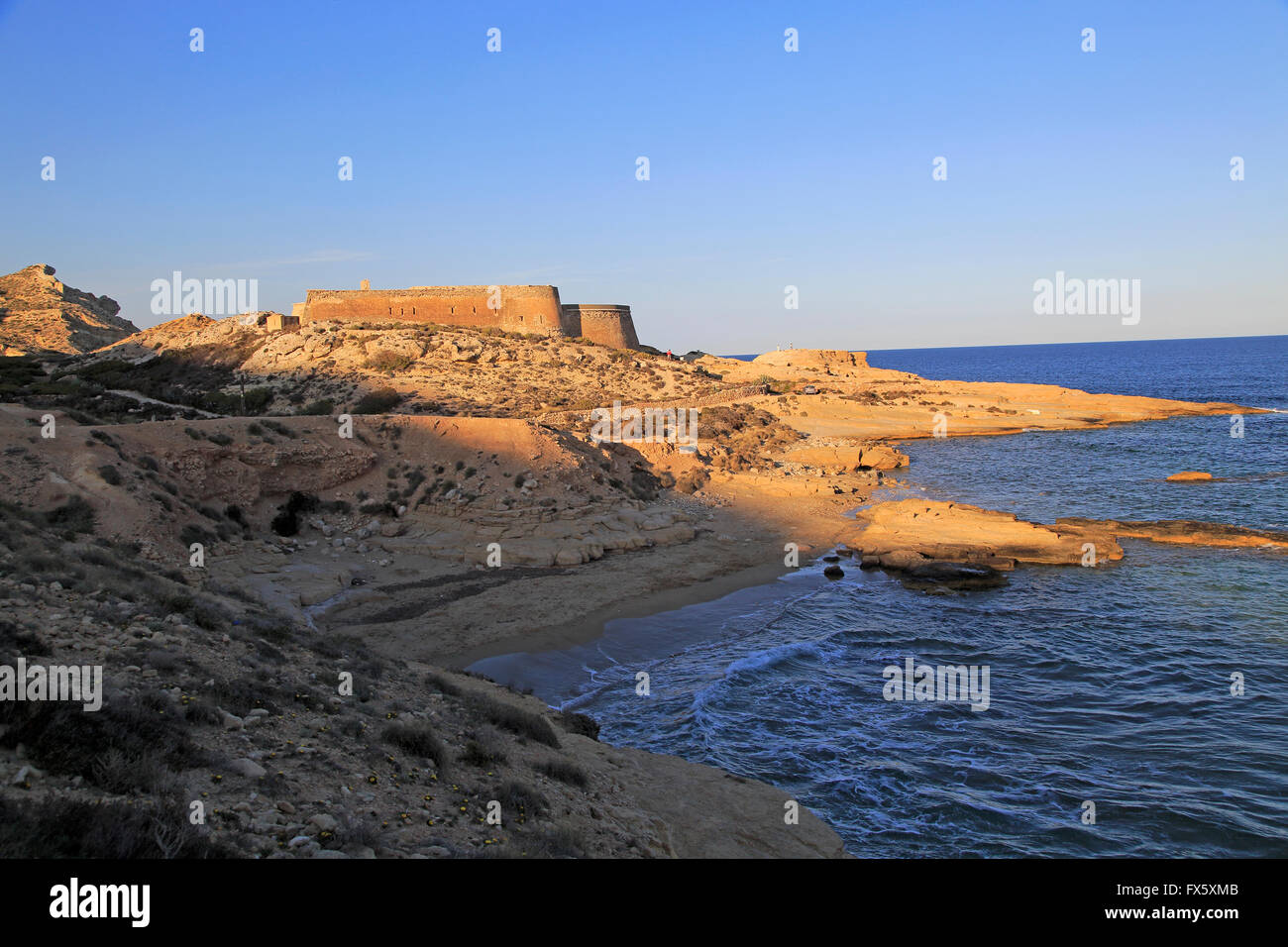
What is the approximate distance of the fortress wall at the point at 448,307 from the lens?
54.8 m

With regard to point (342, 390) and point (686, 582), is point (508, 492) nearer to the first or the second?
point (686, 582)

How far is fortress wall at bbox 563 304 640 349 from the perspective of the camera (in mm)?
61438

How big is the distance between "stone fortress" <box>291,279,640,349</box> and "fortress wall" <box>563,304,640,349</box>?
175mm

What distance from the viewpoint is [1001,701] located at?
547 inches

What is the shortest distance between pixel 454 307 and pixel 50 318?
4383 cm

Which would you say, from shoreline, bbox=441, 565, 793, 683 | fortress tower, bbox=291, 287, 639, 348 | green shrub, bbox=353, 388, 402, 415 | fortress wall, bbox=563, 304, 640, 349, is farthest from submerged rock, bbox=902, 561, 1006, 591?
fortress wall, bbox=563, 304, 640, 349

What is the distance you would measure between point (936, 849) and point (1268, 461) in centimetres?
4059

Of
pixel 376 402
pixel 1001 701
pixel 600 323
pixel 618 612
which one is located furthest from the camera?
pixel 600 323

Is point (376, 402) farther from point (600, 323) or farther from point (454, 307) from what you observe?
point (600, 323)

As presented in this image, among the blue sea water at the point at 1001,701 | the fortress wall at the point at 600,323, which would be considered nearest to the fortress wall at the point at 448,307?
the fortress wall at the point at 600,323

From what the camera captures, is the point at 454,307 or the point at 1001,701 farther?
the point at 454,307

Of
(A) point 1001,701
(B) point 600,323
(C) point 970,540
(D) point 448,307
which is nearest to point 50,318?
(D) point 448,307
